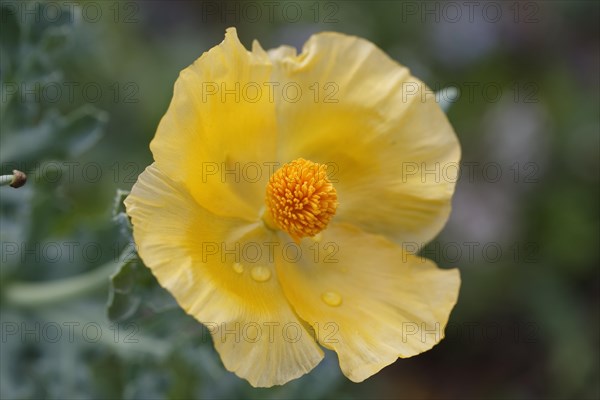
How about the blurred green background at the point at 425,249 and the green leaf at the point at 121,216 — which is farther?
the blurred green background at the point at 425,249

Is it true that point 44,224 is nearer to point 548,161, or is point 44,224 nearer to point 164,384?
point 164,384

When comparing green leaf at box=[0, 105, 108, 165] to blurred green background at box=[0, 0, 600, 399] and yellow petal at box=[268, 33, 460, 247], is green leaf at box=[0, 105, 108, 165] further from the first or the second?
yellow petal at box=[268, 33, 460, 247]

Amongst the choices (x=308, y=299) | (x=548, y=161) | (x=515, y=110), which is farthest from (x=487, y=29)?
(x=308, y=299)

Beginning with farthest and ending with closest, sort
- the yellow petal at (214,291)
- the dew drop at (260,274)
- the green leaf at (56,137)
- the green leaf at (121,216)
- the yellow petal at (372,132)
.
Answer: the green leaf at (56,137)
the yellow petal at (372,132)
the dew drop at (260,274)
the green leaf at (121,216)
the yellow petal at (214,291)

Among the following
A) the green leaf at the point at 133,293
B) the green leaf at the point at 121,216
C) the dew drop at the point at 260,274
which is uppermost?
the green leaf at the point at 121,216

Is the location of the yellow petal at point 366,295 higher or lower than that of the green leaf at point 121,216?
lower

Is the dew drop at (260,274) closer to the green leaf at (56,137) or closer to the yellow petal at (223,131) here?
the yellow petal at (223,131)

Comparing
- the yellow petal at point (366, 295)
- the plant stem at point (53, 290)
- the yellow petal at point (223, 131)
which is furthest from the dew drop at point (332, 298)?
the plant stem at point (53, 290)
